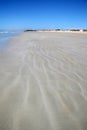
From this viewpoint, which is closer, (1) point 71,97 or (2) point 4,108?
(2) point 4,108

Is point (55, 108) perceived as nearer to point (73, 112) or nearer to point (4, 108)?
point (73, 112)

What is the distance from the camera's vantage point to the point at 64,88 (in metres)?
3.29

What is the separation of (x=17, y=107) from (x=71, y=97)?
1.03m

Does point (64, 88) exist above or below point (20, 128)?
below

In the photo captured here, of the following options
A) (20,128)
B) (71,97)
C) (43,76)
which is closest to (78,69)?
(43,76)

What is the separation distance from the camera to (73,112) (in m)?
2.42

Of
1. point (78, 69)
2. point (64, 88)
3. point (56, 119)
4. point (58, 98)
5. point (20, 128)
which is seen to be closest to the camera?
point (20, 128)

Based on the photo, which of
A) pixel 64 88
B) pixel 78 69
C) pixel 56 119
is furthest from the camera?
pixel 78 69

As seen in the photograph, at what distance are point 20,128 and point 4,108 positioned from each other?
61cm

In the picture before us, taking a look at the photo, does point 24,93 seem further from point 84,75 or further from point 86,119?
point 84,75

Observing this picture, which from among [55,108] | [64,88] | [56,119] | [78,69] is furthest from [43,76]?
[56,119]

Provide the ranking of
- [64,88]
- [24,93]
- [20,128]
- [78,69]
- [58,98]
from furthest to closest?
[78,69]
[64,88]
[24,93]
[58,98]
[20,128]

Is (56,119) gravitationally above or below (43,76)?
above

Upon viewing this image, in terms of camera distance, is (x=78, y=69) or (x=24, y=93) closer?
(x=24, y=93)
